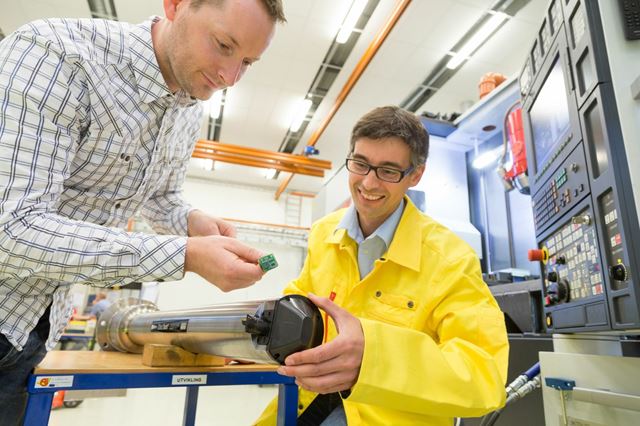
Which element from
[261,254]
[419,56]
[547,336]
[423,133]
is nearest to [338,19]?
[419,56]

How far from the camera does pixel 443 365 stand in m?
0.81

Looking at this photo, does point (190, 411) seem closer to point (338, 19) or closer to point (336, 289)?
point (336, 289)

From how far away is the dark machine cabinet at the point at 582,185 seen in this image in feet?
3.21

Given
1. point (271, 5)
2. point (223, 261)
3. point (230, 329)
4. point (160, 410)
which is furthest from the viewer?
point (160, 410)

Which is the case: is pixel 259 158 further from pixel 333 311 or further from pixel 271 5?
pixel 333 311

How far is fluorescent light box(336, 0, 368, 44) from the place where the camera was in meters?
4.38

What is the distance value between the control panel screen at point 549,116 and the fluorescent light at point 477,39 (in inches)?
138

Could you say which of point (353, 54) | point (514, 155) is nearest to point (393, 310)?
point (514, 155)

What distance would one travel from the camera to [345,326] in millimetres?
737

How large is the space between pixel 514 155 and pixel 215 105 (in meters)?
5.25

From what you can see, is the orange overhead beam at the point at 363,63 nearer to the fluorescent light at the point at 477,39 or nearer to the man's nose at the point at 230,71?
the fluorescent light at the point at 477,39

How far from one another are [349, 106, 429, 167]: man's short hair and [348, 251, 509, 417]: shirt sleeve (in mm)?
604

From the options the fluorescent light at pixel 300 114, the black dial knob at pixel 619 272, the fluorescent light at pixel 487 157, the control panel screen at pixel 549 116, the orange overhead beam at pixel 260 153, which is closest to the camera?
the black dial knob at pixel 619 272

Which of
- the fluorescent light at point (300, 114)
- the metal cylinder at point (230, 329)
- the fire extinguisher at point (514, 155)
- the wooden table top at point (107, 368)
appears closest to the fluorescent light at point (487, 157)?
the fire extinguisher at point (514, 155)
